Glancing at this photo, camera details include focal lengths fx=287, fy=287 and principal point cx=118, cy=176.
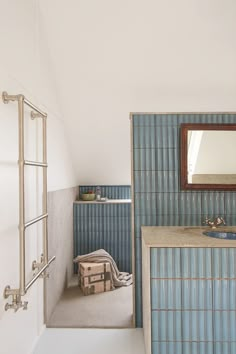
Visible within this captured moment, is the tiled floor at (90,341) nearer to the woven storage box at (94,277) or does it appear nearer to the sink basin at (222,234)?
the woven storage box at (94,277)

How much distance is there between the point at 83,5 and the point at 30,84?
0.72 metres

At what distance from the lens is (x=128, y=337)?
2285 mm

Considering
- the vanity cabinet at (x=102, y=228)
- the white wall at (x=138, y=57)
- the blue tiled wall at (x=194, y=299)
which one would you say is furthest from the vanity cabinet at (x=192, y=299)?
the vanity cabinet at (x=102, y=228)

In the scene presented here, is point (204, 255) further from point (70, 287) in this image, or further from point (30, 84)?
point (70, 287)

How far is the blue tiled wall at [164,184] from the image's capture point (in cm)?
249

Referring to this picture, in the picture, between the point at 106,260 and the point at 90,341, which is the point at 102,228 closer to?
the point at 106,260

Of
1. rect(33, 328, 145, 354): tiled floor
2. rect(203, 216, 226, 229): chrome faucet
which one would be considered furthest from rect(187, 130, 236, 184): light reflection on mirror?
rect(33, 328, 145, 354): tiled floor

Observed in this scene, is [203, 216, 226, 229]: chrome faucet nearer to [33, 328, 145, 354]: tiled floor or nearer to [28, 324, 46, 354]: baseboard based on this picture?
[33, 328, 145, 354]: tiled floor

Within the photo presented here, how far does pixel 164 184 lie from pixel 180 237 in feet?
1.92

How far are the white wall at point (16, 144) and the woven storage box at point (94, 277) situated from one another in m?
0.77

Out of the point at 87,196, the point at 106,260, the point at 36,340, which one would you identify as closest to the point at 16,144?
the point at 36,340

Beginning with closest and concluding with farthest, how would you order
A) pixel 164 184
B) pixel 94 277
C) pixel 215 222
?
pixel 215 222 < pixel 164 184 < pixel 94 277

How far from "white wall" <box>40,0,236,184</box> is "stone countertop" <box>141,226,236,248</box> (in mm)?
1129

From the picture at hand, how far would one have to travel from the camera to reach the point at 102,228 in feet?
12.2
